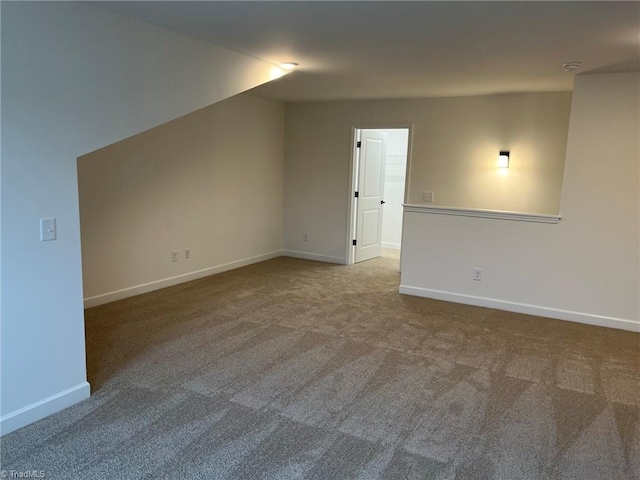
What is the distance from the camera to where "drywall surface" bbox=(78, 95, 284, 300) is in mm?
4375

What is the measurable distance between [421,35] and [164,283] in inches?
146

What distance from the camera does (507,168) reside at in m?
5.42

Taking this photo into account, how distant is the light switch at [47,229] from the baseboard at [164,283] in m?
2.09

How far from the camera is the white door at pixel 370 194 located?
6602 millimetres

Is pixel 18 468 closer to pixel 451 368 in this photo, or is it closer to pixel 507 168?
pixel 451 368

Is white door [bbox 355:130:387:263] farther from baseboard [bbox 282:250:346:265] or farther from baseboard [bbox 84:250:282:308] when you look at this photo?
baseboard [bbox 84:250:282:308]

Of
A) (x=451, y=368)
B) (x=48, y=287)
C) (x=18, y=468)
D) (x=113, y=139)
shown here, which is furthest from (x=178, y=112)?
(x=451, y=368)

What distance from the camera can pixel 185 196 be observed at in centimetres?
528

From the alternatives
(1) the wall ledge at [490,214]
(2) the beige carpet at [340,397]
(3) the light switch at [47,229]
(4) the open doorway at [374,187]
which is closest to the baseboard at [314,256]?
(4) the open doorway at [374,187]

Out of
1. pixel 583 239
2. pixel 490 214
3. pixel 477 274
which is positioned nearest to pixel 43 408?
pixel 477 274

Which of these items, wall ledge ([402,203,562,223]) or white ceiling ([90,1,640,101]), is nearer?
white ceiling ([90,1,640,101])

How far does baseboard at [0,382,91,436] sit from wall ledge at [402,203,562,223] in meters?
3.56

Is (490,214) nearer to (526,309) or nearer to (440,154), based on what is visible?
(526,309)

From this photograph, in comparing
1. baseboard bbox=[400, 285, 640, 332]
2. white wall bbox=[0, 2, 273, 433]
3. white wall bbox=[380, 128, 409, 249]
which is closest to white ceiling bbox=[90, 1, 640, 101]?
white wall bbox=[0, 2, 273, 433]
